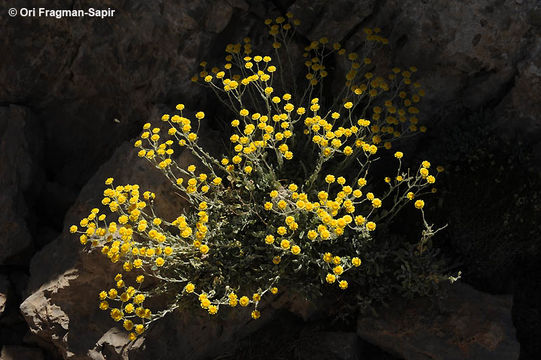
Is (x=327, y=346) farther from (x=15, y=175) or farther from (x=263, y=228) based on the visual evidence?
(x=15, y=175)

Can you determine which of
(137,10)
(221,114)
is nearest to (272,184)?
(221,114)

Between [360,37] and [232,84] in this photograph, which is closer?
[232,84]

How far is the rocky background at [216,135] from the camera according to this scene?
4.28 metres

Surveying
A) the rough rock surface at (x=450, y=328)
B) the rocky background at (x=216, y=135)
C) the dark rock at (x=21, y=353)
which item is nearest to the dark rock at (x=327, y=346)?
the rocky background at (x=216, y=135)

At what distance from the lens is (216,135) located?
4.72 m

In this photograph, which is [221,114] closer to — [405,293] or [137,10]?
[137,10]

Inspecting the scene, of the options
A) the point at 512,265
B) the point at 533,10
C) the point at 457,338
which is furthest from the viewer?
the point at 512,265

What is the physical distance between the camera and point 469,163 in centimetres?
458

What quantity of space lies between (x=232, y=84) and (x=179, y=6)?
3.99 ft
